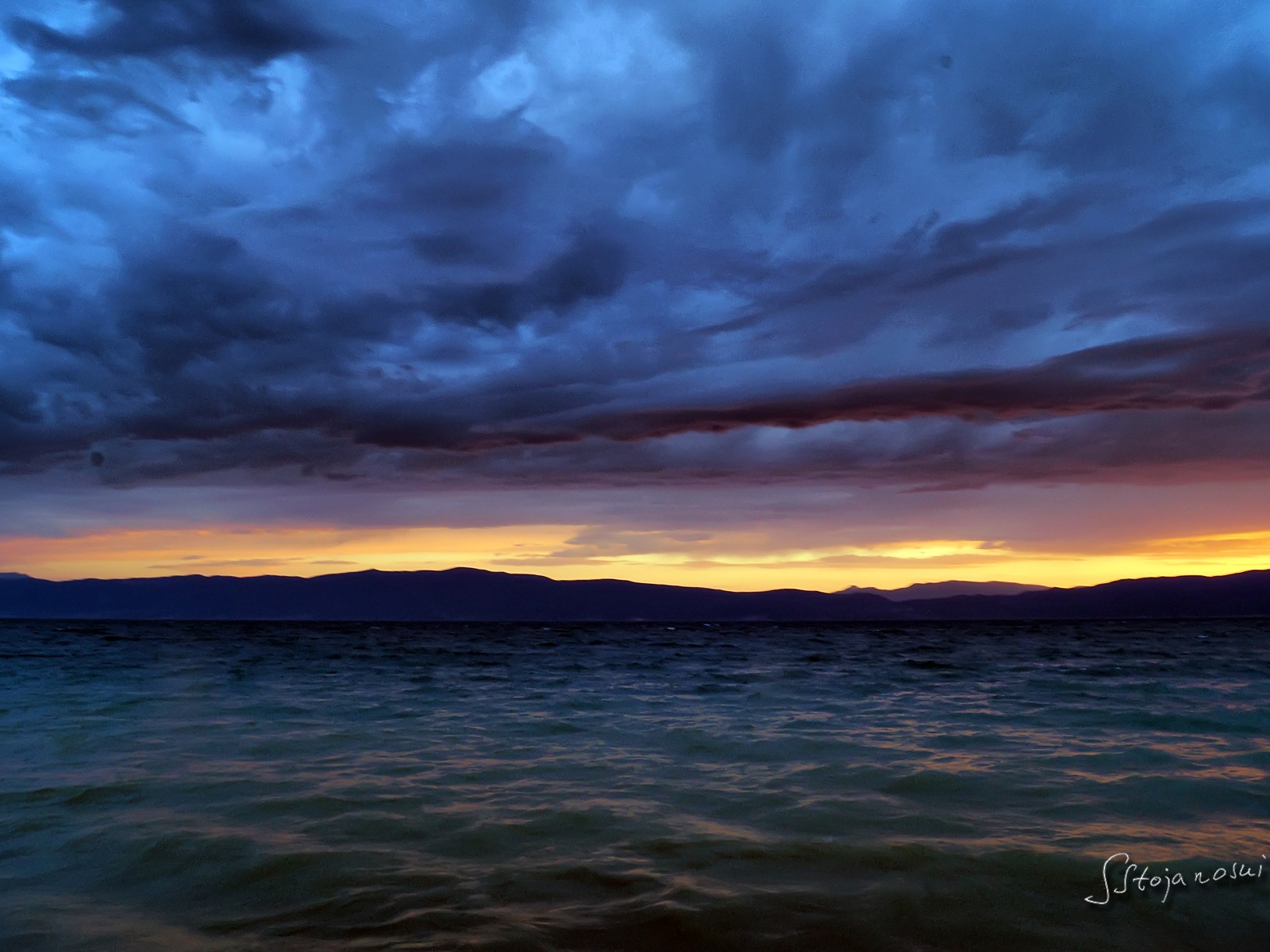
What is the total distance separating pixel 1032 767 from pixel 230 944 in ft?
38.4

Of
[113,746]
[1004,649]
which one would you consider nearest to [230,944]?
[113,746]

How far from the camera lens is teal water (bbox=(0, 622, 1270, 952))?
6.77 meters

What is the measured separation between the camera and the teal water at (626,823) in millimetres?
6770

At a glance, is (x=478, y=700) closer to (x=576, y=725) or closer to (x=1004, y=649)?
(x=576, y=725)

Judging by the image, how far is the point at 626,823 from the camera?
9.66 meters

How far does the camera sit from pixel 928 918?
6.93m
